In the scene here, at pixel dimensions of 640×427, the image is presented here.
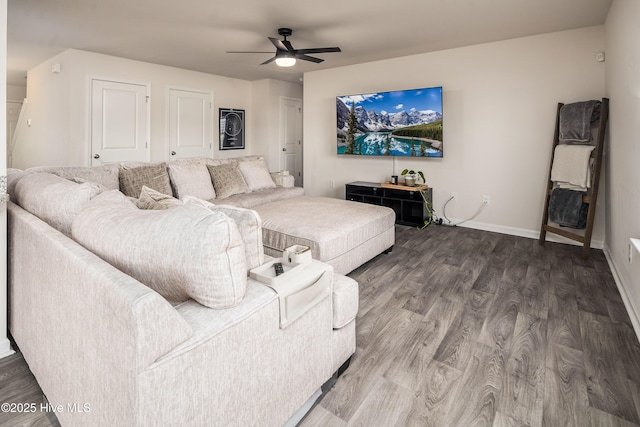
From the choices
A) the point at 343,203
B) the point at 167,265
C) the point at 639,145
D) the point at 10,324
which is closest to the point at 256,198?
the point at 343,203

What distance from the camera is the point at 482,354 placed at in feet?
6.35

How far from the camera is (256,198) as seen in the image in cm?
412

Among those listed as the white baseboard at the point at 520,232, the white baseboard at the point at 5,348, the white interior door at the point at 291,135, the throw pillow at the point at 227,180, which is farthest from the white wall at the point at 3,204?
the white interior door at the point at 291,135

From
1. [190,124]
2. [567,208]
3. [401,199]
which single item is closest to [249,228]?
[567,208]

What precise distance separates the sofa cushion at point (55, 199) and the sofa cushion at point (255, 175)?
103 inches

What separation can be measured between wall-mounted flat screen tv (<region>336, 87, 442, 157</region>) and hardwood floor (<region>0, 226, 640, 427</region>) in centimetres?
214

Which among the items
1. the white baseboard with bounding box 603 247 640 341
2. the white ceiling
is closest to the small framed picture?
the white ceiling

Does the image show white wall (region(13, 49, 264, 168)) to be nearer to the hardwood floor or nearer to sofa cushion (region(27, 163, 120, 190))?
sofa cushion (region(27, 163, 120, 190))

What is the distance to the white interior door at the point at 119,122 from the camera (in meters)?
4.95

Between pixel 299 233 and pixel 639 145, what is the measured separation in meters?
2.37

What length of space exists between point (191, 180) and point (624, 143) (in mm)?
4009

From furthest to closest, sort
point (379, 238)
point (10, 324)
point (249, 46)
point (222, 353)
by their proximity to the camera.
→ point (249, 46), point (379, 238), point (10, 324), point (222, 353)

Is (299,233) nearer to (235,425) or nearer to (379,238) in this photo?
(379,238)

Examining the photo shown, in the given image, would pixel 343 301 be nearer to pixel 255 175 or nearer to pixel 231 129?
pixel 255 175
